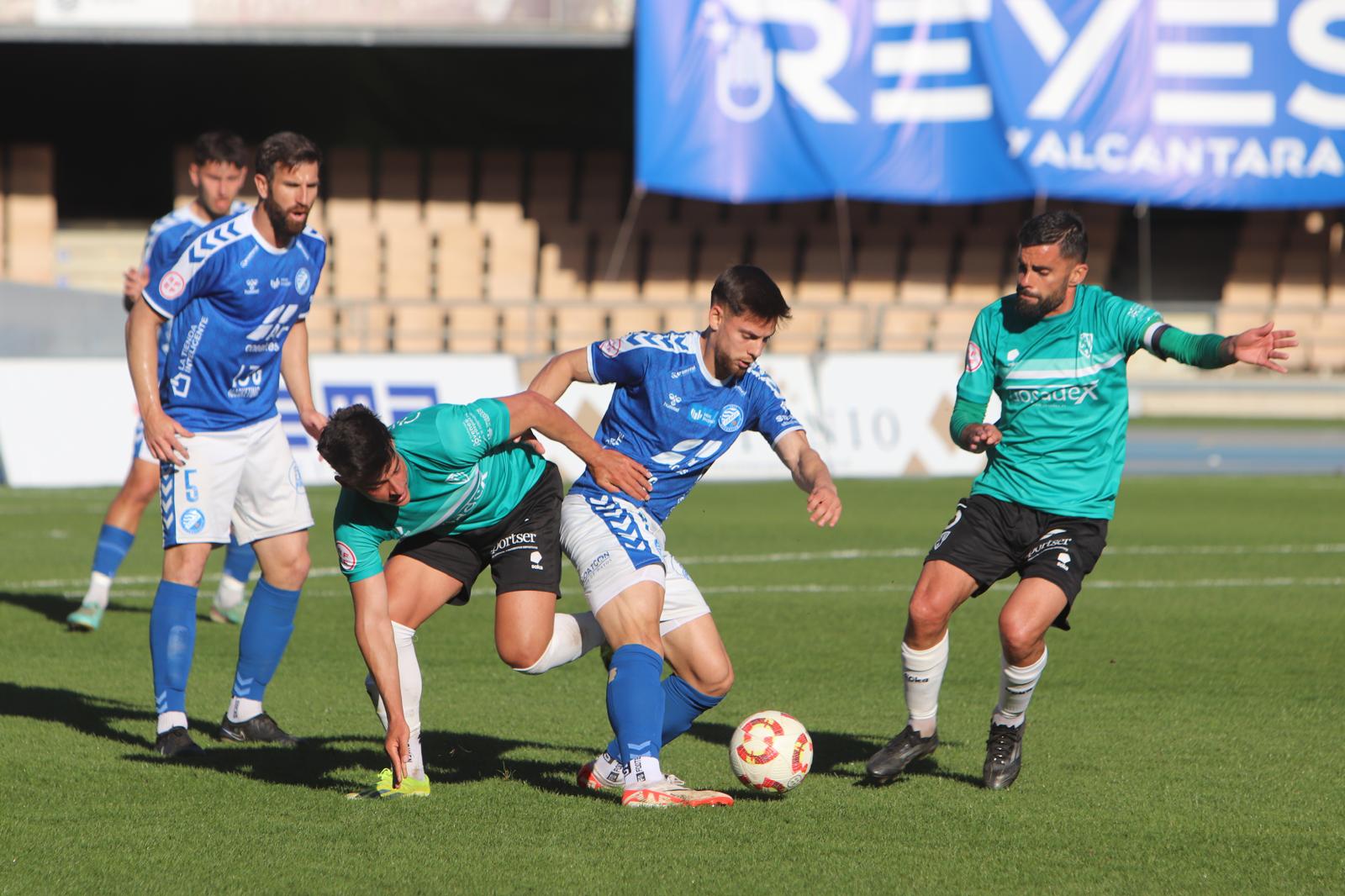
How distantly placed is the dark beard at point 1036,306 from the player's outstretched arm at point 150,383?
298 cm

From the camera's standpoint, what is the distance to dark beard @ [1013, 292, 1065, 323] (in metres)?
5.32

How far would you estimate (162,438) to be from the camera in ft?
18.0

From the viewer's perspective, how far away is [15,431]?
1448cm

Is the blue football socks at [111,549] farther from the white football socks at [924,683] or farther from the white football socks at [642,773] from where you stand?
the white football socks at [924,683]

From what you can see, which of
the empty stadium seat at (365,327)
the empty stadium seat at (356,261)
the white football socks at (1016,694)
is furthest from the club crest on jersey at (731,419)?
the empty stadium seat at (356,261)

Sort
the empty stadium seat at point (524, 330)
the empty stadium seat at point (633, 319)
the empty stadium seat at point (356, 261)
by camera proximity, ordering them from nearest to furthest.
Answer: the empty stadium seat at point (524, 330)
the empty stadium seat at point (633, 319)
the empty stadium seat at point (356, 261)

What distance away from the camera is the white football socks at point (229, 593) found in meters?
8.50

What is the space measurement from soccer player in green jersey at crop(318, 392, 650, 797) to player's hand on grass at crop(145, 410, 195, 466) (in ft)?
2.41

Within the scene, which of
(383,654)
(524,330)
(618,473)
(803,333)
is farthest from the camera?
(803,333)

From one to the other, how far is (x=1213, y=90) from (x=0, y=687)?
791 inches

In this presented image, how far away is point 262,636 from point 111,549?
2.74m

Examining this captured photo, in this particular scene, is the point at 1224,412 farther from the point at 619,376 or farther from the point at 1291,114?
the point at 619,376

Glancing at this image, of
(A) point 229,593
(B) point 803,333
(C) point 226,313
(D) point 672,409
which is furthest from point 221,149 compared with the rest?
(B) point 803,333

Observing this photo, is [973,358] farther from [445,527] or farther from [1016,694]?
[445,527]
